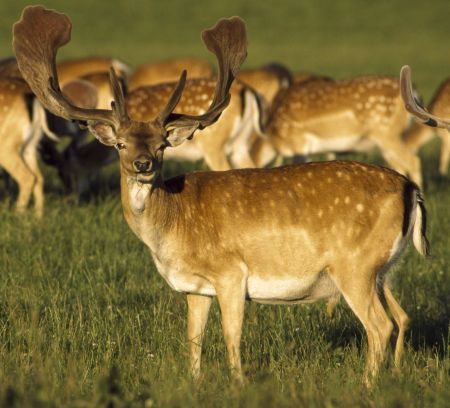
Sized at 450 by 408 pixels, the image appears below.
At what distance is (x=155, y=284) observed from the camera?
715 cm

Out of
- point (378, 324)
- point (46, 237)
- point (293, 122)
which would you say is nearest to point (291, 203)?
point (378, 324)

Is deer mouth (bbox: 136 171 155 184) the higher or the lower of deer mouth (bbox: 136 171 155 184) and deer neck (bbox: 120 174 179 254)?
the higher

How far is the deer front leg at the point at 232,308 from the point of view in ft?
16.8

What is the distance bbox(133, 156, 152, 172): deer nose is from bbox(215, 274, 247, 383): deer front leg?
65 cm

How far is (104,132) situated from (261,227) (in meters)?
0.86

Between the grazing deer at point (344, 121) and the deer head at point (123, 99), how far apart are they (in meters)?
5.80

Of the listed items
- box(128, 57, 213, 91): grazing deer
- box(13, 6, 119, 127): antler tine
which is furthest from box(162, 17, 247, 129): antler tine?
box(128, 57, 213, 91): grazing deer

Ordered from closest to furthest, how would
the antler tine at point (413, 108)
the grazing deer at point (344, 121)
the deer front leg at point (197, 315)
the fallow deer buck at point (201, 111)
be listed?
the deer front leg at point (197, 315)
the antler tine at point (413, 108)
the fallow deer buck at point (201, 111)
the grazing deer at point (344, 121)

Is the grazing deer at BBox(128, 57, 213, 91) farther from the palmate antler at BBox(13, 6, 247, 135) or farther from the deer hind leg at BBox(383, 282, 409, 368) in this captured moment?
the deer hind leg at BBox(383, 282, 409, 368)

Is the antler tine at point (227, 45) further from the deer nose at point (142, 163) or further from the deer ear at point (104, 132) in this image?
the deer nose at point (142, 163)

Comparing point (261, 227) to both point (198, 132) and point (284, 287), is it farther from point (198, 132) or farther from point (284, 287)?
point (198, 132)

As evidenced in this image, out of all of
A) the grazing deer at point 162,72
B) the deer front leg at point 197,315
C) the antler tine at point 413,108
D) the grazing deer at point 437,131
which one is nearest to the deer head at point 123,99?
the deer front leg at point 197,315

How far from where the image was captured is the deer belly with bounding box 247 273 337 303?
5.25m

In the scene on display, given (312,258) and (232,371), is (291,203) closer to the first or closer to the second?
(312,258)
